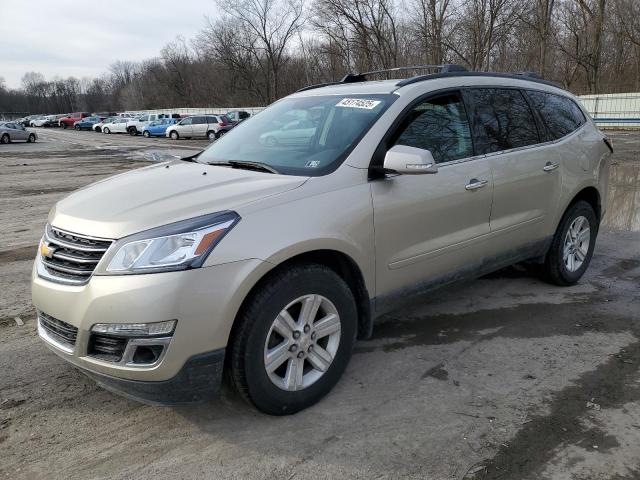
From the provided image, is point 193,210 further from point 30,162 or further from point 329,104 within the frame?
point 30,162

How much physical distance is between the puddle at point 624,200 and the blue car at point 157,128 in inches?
1338

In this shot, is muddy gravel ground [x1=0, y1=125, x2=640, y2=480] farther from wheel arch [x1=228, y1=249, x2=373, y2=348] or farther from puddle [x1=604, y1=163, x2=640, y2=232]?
puddle [x1=604, y1=163, x2=640, y2=232]

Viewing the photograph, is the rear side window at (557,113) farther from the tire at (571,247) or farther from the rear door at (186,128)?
the rear door at (186,128)

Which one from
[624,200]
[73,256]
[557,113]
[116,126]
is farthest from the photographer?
[116,126]

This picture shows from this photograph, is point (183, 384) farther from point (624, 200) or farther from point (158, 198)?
point (624, 200)

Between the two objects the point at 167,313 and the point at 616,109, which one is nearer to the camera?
the point at 167,313

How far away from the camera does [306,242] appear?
2.83 metres

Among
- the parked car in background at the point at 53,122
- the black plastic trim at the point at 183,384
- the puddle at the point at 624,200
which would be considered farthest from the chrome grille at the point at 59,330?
the parked car in background at the point at 53,122

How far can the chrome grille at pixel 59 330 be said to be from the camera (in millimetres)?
2680

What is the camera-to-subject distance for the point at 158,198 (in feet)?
9.57

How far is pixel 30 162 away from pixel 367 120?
828 inches

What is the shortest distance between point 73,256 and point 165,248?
57 centimetres

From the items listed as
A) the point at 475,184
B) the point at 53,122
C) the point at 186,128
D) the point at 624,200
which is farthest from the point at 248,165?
the point at 53,122

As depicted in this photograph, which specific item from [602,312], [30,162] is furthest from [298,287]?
[30,162]
